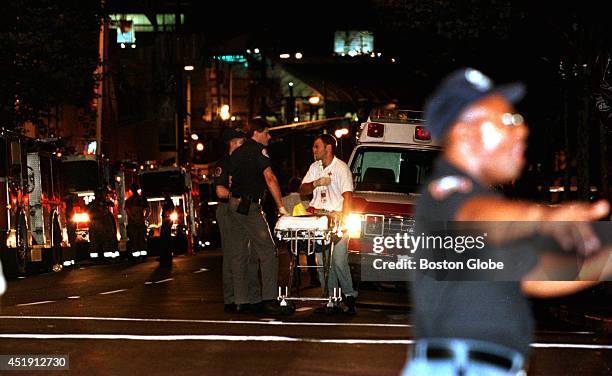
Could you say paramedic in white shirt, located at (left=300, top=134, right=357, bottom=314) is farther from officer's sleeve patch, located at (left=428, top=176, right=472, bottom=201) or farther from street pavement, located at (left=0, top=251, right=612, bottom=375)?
officer's sleeve patch, located at (left=428, top=176, right=472, bottom=201)

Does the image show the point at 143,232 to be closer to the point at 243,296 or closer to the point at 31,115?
the point at 31,115

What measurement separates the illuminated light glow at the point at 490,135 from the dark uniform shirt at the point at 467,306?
0.14 m

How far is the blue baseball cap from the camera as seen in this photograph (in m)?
4.86

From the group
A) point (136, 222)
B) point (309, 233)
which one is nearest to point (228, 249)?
point (309, 233)

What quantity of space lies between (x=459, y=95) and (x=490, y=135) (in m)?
0.19

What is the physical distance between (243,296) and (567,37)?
11376 mm

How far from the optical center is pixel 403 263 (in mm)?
15789

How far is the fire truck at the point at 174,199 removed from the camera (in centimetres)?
3622

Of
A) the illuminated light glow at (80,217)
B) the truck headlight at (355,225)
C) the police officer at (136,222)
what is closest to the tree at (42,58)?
the illuminated light glow at (80,217)

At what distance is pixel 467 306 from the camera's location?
4723 millimetres

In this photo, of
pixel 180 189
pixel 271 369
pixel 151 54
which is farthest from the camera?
pixel 151 54

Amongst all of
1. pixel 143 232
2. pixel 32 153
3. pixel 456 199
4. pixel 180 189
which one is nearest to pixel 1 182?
pixel 32 153

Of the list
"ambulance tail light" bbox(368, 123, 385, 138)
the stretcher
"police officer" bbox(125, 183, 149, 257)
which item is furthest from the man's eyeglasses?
"police officer" bbox(125, 183, 149, 257)

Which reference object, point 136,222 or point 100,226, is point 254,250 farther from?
point 136,222
